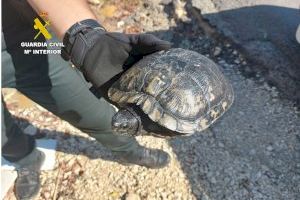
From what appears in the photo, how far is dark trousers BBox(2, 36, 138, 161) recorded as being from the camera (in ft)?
6.31

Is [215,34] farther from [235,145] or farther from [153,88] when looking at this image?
[153,88]

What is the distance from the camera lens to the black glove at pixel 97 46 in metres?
1.65

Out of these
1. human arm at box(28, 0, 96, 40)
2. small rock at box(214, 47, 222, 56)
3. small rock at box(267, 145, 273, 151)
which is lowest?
small rock at box(267, 145, 273, 151)

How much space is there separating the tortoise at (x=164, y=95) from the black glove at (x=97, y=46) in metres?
0.08

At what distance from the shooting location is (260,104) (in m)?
2.95

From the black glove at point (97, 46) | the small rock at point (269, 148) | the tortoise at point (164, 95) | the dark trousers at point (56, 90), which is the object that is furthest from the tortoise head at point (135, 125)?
the small rock at point (269, 148)

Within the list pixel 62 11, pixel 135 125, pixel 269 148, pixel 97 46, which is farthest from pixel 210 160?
pixel 62 11

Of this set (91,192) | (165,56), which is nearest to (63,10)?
(165,56)

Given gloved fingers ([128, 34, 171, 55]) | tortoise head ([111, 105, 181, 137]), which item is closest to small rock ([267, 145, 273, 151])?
tortoise head ([111, 105, 181, 137])

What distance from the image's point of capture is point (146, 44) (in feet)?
5.55

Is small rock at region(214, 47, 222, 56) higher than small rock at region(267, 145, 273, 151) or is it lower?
higher

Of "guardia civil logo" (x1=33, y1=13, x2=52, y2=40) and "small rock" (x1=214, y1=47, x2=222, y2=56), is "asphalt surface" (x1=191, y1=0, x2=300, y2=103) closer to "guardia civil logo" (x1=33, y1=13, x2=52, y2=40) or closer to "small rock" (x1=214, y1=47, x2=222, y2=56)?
"small rock" (x1=214, y1=47, x2=222, y2=56)

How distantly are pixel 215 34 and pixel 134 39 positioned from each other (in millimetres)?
1800

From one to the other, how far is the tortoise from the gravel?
845mm
